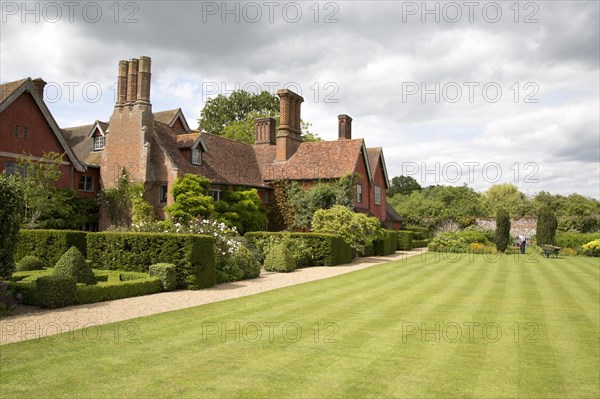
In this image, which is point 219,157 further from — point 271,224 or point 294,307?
point 294,307

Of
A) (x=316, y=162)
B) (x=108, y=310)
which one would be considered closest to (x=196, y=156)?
(x=316, y=162)

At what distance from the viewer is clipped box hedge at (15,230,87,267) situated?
1828cm

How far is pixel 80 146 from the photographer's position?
116 feet

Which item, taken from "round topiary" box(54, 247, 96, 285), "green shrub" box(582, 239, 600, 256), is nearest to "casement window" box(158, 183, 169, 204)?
"round topiary" box(54, 247, 96, 285)

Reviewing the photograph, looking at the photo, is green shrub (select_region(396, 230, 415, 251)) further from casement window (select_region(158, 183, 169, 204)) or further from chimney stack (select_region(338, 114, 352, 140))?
casement window (select_region(158, 183, 169, 204))

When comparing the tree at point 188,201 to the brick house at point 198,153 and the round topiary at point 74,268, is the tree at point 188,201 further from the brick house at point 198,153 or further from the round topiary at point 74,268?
the round topiary at point 74,268

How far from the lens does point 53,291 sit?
37.6ft

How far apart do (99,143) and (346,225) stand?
17803 mm

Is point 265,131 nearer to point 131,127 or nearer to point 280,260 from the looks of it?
point 131,127

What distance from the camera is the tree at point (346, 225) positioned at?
26.2 metres

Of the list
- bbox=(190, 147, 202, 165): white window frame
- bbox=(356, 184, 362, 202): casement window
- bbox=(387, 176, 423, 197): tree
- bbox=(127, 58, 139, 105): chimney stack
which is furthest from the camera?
bbox=(387, 176, 423, 197): tree

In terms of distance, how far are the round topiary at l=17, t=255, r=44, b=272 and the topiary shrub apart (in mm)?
9057

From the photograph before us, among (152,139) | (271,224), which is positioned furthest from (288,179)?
(152,139)

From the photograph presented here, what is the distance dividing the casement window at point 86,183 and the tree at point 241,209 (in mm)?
8257
